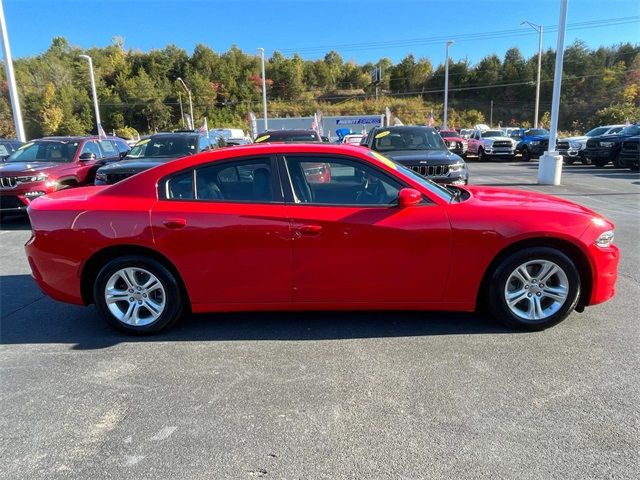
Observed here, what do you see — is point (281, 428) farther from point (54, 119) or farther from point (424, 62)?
point (424, 62)

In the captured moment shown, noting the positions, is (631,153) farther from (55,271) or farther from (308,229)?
(55,271)

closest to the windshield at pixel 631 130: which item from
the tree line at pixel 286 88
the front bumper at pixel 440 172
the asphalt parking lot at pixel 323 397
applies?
the front bumper at pixel 440 172

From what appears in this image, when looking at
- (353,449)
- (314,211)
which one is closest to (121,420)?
(353,449)

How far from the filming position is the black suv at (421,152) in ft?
28.7

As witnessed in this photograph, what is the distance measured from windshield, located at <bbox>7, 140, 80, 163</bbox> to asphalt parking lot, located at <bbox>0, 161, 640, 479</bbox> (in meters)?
6.40

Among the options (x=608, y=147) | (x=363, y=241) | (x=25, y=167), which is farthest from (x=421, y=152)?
(x=608, y=147)

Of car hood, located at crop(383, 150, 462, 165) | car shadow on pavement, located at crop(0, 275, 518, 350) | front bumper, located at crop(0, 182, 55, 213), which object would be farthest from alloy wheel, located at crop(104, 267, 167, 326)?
front bumper, located at crop(0, 182, 55, 213)

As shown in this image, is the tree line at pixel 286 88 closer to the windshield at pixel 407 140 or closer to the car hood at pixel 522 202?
the windshield at pixel 407 140

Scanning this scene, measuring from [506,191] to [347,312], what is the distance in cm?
195

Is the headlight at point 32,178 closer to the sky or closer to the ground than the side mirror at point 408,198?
closer to the ground

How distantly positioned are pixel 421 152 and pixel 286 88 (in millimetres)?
93540

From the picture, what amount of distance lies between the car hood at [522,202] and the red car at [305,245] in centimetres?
3

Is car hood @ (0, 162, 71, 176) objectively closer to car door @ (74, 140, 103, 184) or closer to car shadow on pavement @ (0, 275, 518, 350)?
car door @ (74, 140, 103, 184)

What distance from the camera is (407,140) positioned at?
1016 cm
